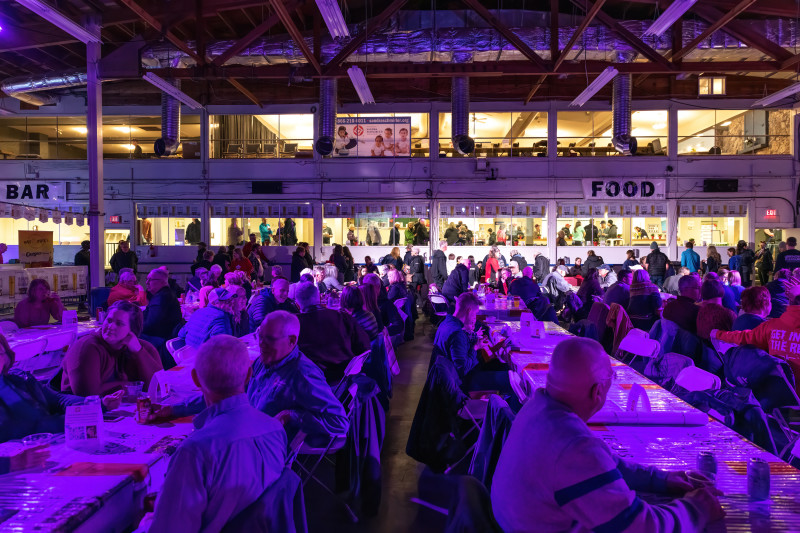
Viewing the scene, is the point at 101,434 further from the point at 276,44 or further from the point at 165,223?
the point at 165,223

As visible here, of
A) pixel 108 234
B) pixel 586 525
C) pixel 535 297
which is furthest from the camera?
pixel 108 234

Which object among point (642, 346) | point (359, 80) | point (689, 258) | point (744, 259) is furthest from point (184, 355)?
point (744, 259)

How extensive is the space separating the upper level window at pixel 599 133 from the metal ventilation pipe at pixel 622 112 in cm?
230

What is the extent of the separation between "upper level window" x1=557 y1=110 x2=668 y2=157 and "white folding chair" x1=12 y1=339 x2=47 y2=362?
1505cm

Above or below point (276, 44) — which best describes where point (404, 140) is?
below

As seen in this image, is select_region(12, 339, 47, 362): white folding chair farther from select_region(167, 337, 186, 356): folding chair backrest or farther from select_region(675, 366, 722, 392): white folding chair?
select_region(675, 366, 722, 392): white folding chair

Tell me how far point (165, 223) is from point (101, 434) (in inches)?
658

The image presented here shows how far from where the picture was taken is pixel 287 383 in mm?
3031

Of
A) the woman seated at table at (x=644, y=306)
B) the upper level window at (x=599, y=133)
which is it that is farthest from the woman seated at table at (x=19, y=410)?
the upper level window at (x=599, y=133)

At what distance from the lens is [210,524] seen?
1.71m

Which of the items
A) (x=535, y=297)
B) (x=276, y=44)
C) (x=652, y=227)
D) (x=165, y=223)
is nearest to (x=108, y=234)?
(x=165, y=223)

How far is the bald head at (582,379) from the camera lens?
1.72 m

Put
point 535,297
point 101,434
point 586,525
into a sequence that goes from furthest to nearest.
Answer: point 535,297 < point 101,434 < point 586,525

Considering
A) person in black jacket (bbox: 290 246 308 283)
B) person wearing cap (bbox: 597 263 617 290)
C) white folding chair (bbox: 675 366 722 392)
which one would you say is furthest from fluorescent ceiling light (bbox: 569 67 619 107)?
white folding chair (bbox: 675 366 722 392)
